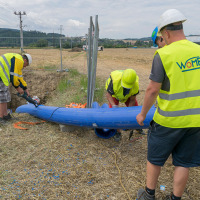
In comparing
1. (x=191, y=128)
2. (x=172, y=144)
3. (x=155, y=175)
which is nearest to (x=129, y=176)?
(x=155, y=175)

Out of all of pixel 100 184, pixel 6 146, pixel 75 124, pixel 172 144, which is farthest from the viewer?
pixel 75 124

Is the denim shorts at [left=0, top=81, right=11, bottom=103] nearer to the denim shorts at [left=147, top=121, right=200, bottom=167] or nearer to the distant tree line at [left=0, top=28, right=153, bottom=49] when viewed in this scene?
the denim shorts at [left=147, top=121, right=200, bottom=167]

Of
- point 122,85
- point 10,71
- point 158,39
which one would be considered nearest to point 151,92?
point 158,39

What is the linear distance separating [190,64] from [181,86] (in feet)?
Answer: 0.65

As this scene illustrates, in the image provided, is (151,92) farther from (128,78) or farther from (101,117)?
(101,117)

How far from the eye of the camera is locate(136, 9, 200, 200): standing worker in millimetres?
1588

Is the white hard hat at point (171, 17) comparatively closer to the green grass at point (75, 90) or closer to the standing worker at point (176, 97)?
the standing worker at point (176, 97)

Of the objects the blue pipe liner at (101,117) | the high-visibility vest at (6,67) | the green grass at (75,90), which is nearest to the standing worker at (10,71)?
the high-visibility vest at (6,67)

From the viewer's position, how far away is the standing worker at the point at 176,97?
1.59 meters

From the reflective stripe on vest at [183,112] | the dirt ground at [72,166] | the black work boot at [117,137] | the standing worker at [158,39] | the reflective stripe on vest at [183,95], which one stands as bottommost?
the dirt ground at [72,166]

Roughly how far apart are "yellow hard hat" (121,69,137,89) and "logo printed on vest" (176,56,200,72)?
1436mm

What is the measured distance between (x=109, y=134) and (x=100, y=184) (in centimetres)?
134

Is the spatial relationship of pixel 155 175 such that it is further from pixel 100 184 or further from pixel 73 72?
pixel 73 72

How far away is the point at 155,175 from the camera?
1.97 m
